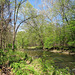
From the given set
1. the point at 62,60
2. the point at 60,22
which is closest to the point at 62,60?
the point at 62,60

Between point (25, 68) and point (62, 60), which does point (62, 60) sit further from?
point (25, 68)

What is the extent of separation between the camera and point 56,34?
19938mm

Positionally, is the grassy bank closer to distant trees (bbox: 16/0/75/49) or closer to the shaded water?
the shaded water

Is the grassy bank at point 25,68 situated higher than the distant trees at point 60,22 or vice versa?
the distant trees at point 60,22

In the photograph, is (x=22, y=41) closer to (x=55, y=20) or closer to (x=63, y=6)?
(x=55, y=20)

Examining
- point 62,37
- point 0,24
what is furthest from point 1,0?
point 62,37

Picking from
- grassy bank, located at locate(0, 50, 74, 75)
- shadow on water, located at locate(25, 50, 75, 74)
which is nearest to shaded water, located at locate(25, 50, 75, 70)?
shadow on water, located at locate(25, 50, 75, 74)

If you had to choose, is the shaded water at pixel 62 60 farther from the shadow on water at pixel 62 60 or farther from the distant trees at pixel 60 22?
the distant trees at pixel 60 22

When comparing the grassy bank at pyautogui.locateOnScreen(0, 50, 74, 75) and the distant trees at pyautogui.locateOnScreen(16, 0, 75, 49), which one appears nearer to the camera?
the grassy bank at pyautogui.locateOnScreen(0, 50, 74, 75)

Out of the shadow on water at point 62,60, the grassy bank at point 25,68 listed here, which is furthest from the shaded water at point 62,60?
the grassy bank at point 25,68

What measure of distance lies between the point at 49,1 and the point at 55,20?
21.0 feet

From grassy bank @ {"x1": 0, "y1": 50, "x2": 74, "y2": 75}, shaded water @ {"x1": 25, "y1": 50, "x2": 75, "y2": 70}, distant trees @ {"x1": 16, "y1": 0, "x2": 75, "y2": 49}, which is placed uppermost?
distant trees @ {"x1": 16, "y1": 0, "x2": 75, "y2": 49}

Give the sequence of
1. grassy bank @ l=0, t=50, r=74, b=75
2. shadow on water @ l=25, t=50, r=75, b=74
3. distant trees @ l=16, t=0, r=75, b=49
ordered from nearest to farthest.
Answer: grassy bank @ l=0, t=50, r=74, b=75 → shadow on water @ l=25, t=50, r=75, b=74 → distant trees @ l=16, t=0, r=75, b=49

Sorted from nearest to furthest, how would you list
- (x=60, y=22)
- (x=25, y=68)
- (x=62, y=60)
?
(x=25, y=68) → (x=62, y=60) → (x=60, y=22)
